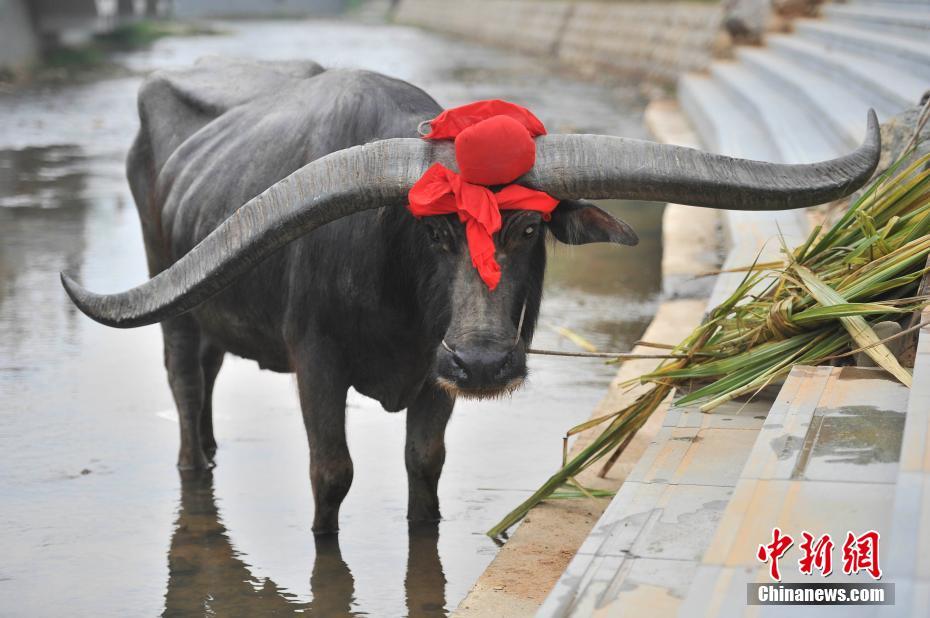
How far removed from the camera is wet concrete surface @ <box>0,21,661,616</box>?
13.5ft

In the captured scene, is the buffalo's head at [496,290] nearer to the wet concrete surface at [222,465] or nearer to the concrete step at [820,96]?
the wet concrete surface at [222,465]

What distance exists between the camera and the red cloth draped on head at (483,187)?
3.43 meters

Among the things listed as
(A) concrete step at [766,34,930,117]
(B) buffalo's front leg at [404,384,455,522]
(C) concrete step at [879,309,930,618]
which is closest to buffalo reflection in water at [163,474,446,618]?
(B) buffalo's front leg at [404,384,455,522]

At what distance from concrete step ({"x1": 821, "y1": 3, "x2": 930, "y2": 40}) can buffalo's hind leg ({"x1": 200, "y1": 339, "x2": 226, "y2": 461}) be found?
6.13 meters

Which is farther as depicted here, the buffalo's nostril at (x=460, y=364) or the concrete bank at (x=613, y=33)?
the concrete bank at (x=613, y=33)

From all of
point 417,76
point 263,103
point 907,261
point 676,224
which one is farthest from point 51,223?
point 417,76

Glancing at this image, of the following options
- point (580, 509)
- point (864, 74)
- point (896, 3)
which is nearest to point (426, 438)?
point (580, 509)

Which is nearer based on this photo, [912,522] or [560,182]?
[912,522]

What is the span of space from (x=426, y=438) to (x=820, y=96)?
5.92m

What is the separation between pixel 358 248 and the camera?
13.0 ft

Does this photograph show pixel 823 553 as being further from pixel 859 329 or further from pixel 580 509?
pixel 580 509

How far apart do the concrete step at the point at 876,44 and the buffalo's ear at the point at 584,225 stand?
4.70 meters

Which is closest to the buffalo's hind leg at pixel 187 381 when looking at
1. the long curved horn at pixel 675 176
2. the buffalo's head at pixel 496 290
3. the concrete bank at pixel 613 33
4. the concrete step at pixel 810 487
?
the buffalo's head at pixel 496 290

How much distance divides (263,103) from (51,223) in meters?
5.48
